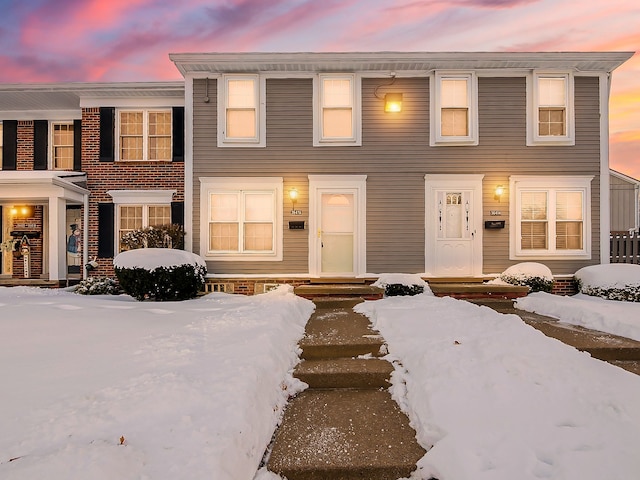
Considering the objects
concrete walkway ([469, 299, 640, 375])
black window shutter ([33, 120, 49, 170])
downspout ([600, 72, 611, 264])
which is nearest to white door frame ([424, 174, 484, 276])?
downspout ([600, 72, 611, 264])

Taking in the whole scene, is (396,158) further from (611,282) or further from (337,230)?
(611,282)

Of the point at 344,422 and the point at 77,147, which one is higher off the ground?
the point at 77,147

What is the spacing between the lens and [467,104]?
9.48m

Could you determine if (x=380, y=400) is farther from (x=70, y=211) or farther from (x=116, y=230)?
(x=70, y=211)

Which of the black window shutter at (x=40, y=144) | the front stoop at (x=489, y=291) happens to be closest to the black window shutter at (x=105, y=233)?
the black window shutter at (x=40, y=144)

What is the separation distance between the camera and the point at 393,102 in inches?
367

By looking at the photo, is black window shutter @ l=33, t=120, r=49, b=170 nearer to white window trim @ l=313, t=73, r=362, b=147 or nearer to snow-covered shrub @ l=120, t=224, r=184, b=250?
snow-covered shrub @ l=120, t=224, r=184, b=250

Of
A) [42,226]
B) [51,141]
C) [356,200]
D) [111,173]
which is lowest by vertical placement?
[42,226]

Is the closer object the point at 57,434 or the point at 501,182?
the point at 57,434

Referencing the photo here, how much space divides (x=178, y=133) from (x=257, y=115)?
2463mm

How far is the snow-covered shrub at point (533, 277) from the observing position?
8461 millimetres

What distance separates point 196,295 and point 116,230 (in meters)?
4.00

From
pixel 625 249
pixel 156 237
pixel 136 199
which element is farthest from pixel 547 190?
pixel 136 199

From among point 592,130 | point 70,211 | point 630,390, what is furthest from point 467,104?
point 70,211
